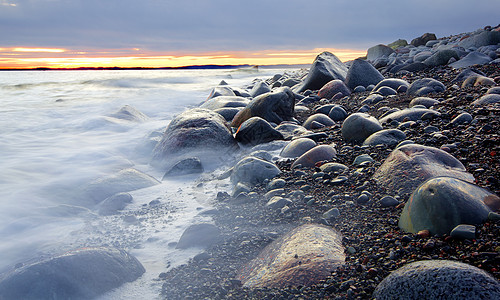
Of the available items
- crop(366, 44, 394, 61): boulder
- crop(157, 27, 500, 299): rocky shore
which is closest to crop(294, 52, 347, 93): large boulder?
crop(157, 27, 500, 299): rocky shore

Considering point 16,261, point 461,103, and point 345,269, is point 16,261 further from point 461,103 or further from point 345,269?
point 461,103

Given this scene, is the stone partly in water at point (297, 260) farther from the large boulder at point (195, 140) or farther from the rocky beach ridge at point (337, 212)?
the large boulder at point (195, 140)

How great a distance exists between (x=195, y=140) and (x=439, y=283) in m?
3.72

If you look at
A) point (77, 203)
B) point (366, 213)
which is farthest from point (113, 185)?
point (366, 213)

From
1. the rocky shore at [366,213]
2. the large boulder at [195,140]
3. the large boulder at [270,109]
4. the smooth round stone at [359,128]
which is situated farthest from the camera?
the large boulder at [270,109]

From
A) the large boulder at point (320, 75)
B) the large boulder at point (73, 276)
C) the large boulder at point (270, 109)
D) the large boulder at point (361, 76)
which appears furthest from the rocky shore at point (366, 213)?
the large boulder at point (320, 75)

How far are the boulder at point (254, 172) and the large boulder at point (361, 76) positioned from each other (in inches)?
195

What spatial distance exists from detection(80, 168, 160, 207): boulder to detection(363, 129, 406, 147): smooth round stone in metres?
2.40

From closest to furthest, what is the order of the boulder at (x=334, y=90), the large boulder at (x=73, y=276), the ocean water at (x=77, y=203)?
the large boulder at (x=73, y=276)
the ocean water at (x=77, y=203)
the boulder at (x=334, y=90)

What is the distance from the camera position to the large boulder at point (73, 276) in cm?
207

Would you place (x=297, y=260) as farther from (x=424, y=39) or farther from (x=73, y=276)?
(x=424, y=39)

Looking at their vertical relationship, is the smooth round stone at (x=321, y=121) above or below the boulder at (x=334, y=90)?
below

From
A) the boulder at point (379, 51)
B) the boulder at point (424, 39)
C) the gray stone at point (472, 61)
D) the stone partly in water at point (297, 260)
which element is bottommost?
the stone partly in water at point (297, 260)

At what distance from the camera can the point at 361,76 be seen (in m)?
7.76
